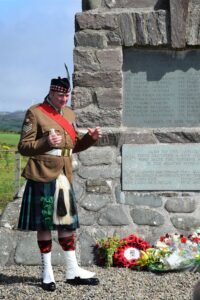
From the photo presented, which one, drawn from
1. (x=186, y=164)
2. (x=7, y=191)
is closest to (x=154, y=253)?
(x=186, y=164)

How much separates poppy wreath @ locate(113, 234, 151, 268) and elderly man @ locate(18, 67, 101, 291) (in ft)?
3.00

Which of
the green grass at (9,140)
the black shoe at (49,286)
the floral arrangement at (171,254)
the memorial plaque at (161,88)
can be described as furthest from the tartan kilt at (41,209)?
the green grass at (9,140)

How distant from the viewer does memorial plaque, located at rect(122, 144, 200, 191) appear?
6066mm

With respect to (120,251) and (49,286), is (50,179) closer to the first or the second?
(49,286)

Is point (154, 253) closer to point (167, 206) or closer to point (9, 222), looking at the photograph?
point (167, 206)

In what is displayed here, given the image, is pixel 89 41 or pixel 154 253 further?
pixel 89 41

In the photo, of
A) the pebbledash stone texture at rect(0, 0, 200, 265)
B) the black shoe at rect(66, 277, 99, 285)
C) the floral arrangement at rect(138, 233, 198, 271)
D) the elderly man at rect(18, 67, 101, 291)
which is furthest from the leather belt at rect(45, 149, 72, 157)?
the floral arrangement at rect(138, 233, 198, 271)

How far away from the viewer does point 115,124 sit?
20.1ft

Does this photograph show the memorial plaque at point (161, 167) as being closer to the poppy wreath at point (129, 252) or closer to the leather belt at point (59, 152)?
the poppy wreath at point (129, 252)

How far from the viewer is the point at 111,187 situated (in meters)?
6.07

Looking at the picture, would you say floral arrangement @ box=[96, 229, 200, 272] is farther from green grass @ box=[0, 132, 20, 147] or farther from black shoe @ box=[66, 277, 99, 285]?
green grass @ box=[0, 132, 20, 147]

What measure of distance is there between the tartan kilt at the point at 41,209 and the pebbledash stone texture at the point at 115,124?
4.04 feet

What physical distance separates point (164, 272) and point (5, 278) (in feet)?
4.68

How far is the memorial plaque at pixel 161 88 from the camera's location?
617cm
